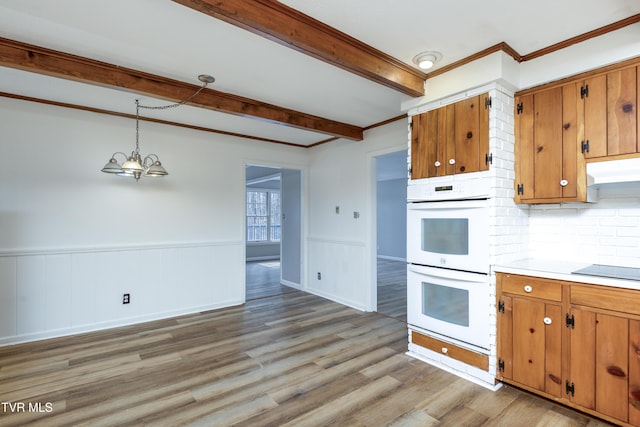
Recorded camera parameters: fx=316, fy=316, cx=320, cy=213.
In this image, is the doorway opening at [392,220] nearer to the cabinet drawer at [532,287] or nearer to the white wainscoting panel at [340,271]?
the white wainscoting panel at [340,271]

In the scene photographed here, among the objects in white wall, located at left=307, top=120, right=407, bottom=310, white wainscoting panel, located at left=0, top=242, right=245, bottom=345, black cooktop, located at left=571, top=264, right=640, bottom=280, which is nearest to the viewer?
black cooktop, located at left=571, top=264, right=640, bottom=280

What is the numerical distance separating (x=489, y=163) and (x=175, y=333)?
3654 millimetres

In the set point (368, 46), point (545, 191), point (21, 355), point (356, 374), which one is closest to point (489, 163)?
point (545, 191)

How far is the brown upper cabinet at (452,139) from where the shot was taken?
251 centimetres

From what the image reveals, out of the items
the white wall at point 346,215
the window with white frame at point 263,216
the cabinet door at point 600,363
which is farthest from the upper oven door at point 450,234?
the window with white frame at point 263,216

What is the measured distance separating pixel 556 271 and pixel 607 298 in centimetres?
30

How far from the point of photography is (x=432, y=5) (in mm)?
1921

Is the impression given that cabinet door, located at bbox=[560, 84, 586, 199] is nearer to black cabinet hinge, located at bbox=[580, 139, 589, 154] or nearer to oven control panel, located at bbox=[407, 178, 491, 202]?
black cabinet hinge, located at bbox=[580, 139, 589, 154]

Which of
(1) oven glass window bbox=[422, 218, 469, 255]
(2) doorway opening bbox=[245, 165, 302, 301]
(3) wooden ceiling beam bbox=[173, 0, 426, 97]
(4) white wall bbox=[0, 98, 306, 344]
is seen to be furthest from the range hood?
(2) doorway opening bbox=[245, 165, 302, 301]

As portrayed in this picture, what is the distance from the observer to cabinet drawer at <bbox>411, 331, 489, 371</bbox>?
2.51m

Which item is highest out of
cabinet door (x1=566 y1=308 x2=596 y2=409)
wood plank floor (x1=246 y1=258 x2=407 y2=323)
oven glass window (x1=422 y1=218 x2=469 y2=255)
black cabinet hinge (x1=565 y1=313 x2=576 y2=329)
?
Answer: oven glass window (x1=422 y1=218 x2=469 y2=255)

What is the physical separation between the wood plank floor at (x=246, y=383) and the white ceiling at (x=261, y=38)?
8.55ft

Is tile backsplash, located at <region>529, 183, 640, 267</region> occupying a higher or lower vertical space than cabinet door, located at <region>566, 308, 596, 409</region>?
higher

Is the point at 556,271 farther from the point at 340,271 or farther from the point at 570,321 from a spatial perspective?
the point at 340,271
